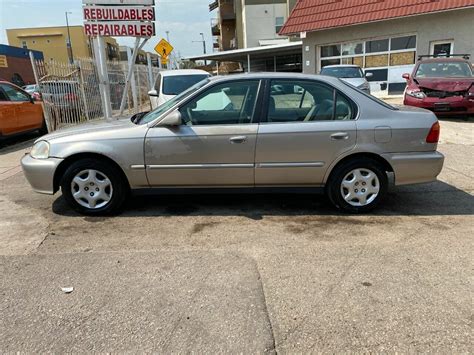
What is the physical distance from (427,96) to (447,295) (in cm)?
903

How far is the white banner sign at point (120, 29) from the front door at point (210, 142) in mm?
5821

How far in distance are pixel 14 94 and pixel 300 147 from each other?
8757 mm

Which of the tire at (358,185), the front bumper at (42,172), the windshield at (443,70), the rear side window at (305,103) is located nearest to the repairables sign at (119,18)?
the front bumper at (42,172)

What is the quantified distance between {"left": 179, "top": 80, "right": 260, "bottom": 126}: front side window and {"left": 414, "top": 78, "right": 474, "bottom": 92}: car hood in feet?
26.1

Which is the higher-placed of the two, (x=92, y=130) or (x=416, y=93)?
(x=92, y=130)

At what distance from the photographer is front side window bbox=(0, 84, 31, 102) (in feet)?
33.0

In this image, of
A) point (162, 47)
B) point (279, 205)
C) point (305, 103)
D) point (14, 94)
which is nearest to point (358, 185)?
point (279, 205)

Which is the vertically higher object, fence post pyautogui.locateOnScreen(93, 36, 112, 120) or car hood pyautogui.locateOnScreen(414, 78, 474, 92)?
fence post pyautogui.locateOnScreen(93, 36, 112, 120)

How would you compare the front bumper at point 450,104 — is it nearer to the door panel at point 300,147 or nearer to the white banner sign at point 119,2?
the white banner sign at point 119,2

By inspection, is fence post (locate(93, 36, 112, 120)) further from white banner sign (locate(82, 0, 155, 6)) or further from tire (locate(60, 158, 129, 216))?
tire (locate(60, 158, 129, 216))

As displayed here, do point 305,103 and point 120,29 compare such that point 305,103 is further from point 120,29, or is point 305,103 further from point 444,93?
point 444,93

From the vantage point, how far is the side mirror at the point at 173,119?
4.38 m

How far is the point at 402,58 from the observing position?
1808 centimetres

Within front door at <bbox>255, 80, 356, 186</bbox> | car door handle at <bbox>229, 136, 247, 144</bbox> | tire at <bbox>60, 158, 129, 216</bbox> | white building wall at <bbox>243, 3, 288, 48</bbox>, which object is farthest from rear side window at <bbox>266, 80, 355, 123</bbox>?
white building wall at <bbox>243, 3, 288, 48</bbox>
